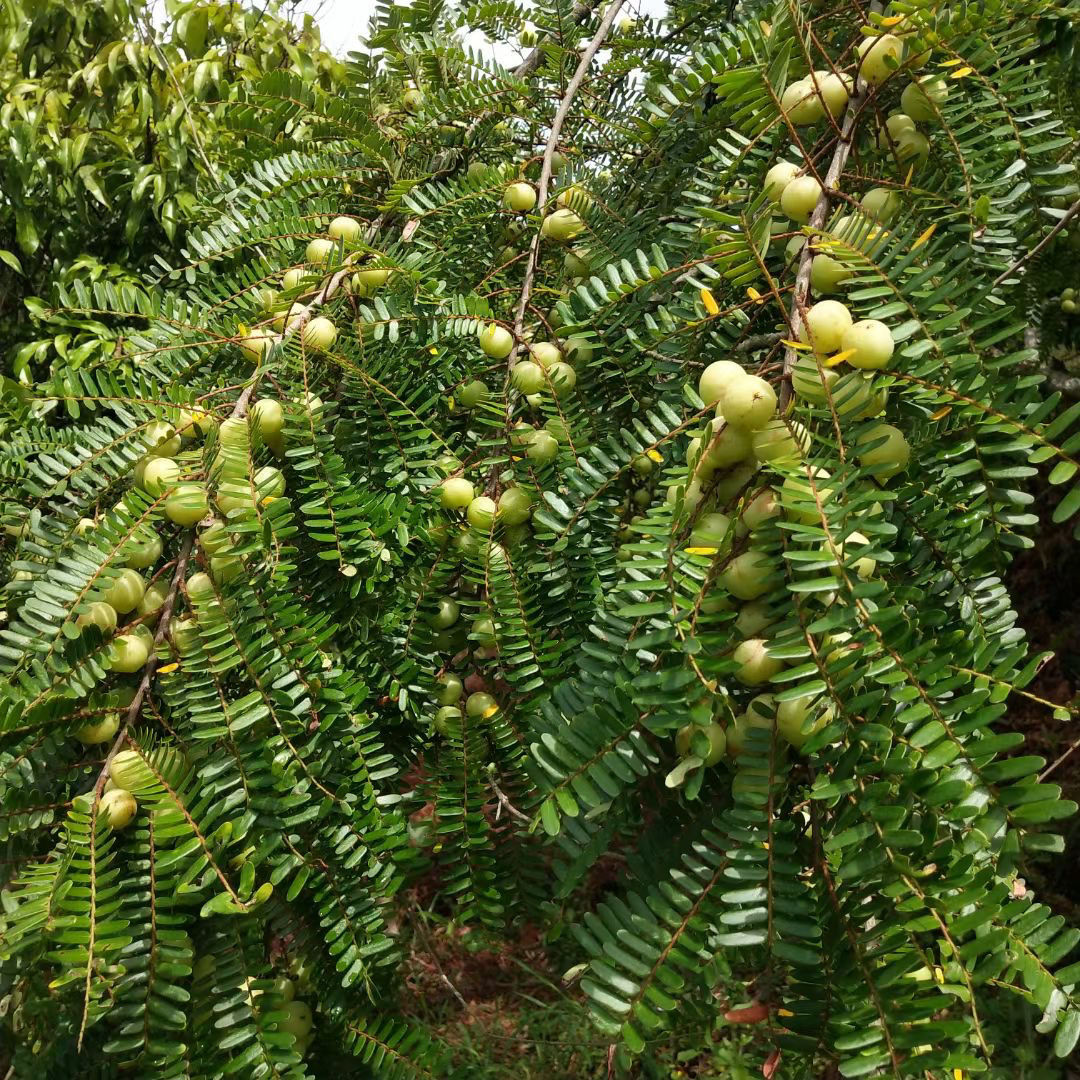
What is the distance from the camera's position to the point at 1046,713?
2893 mm

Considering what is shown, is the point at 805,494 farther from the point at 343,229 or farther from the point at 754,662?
the point at 343,229

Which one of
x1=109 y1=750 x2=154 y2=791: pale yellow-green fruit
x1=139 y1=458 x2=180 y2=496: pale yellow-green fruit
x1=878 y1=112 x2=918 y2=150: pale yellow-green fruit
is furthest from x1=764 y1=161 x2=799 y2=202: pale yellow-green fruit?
x1=109 y1=750 x2=154 y2=791: pale yellow-green fruit

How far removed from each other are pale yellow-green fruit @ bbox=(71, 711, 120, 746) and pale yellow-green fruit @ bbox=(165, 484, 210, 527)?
6.8 inches

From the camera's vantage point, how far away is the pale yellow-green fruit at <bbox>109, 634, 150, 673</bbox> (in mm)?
722

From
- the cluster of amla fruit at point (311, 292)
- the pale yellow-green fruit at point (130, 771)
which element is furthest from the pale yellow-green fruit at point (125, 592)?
the cluster of amla fruit at point (311, 292)

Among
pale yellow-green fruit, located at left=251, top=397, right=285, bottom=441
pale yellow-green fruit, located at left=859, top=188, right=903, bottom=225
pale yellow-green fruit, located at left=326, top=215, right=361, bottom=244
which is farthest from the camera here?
pale yellow-green fruit, located at left=326, top=215, right=361, bottom=244

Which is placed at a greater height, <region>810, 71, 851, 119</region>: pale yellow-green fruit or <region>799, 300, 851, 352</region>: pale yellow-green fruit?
<region>810, 71, 851, 119</region>: pale yellow-green fruit

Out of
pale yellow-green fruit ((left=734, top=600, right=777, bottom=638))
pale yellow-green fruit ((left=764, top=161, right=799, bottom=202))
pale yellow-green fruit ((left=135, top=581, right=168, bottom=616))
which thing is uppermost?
pale yellow-green fruit ((left=764, top=161, right=799, bottom=202))

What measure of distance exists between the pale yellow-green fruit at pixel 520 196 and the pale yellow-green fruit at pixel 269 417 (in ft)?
1.44

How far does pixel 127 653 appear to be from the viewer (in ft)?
2.40

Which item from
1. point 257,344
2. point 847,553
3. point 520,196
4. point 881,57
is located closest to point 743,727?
point 847,553

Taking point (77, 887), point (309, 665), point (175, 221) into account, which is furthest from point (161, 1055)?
point (175, 221)

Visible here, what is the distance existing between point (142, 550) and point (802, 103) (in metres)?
0.66

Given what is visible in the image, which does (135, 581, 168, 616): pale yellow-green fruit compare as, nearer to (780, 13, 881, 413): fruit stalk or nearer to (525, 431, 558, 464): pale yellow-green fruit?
(525, 431, 558, 464): pale yellow-green fruit
